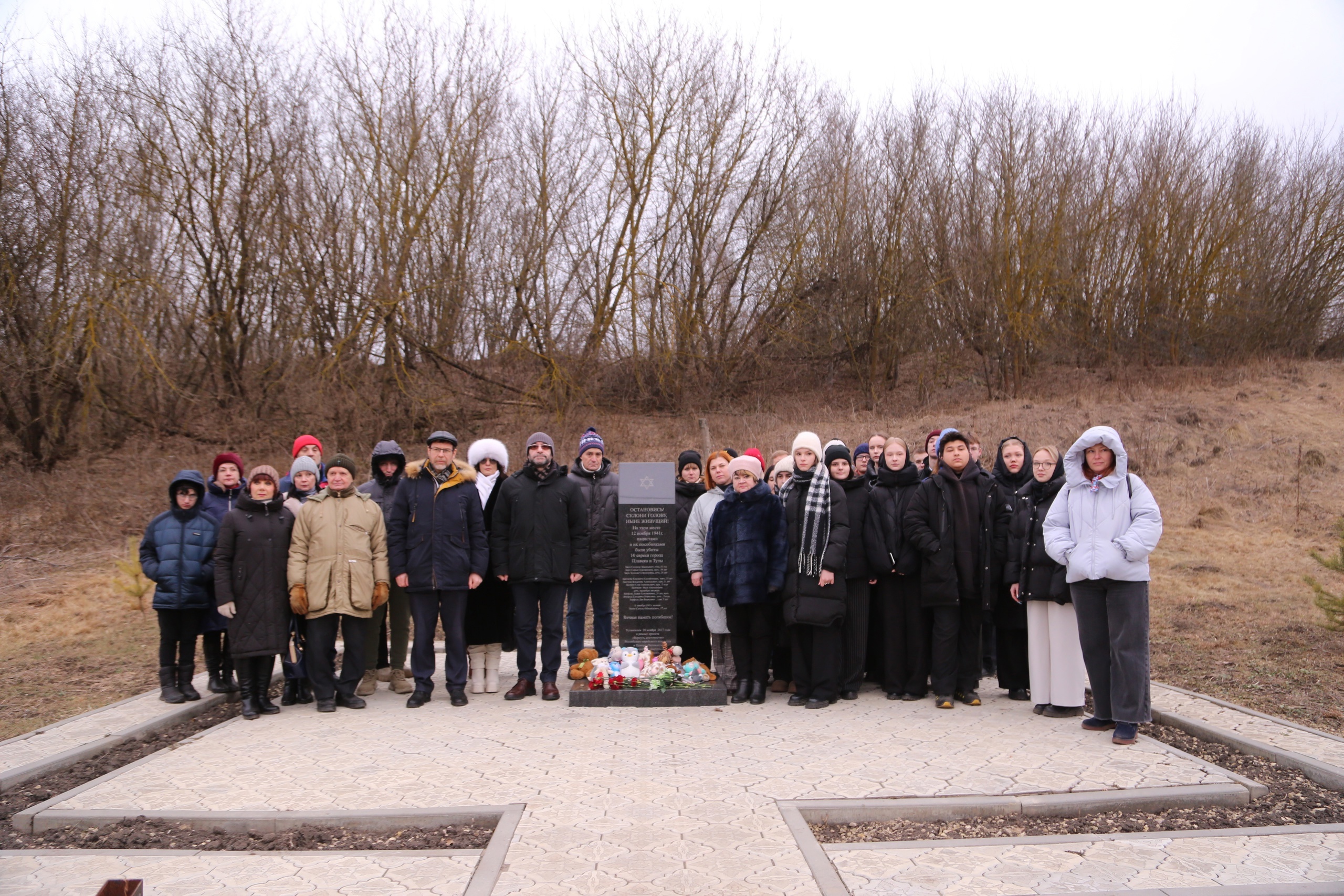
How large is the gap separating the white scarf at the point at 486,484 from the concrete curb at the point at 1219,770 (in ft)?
17.8

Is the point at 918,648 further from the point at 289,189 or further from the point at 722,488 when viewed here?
the point at 289,189

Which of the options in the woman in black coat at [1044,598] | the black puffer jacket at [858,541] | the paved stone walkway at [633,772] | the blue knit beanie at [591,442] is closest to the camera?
the paved stone walkway at [633,772]

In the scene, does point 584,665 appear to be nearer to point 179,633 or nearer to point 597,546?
point 597,546

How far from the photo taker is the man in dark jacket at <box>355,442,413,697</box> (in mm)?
7871

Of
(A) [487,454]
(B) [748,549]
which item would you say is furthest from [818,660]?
(A) [487,454]

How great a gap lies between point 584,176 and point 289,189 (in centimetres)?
671

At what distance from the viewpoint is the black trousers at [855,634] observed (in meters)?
7.52

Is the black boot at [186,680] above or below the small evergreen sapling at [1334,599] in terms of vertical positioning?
below

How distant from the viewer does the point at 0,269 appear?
16.7 m

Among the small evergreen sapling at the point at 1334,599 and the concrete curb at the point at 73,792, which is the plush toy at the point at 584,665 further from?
the small evergreen sapling at the point at 1334,599

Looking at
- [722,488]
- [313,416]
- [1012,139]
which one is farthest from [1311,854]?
[1012,139]

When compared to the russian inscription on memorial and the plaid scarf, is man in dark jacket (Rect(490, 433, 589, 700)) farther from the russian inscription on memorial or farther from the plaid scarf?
the plaid scarf

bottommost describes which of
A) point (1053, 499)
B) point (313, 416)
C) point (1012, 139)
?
point (1053, 499)

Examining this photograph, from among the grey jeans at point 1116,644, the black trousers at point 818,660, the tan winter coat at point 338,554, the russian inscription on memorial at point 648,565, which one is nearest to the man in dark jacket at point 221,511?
the tan winter coat at point 338,554
